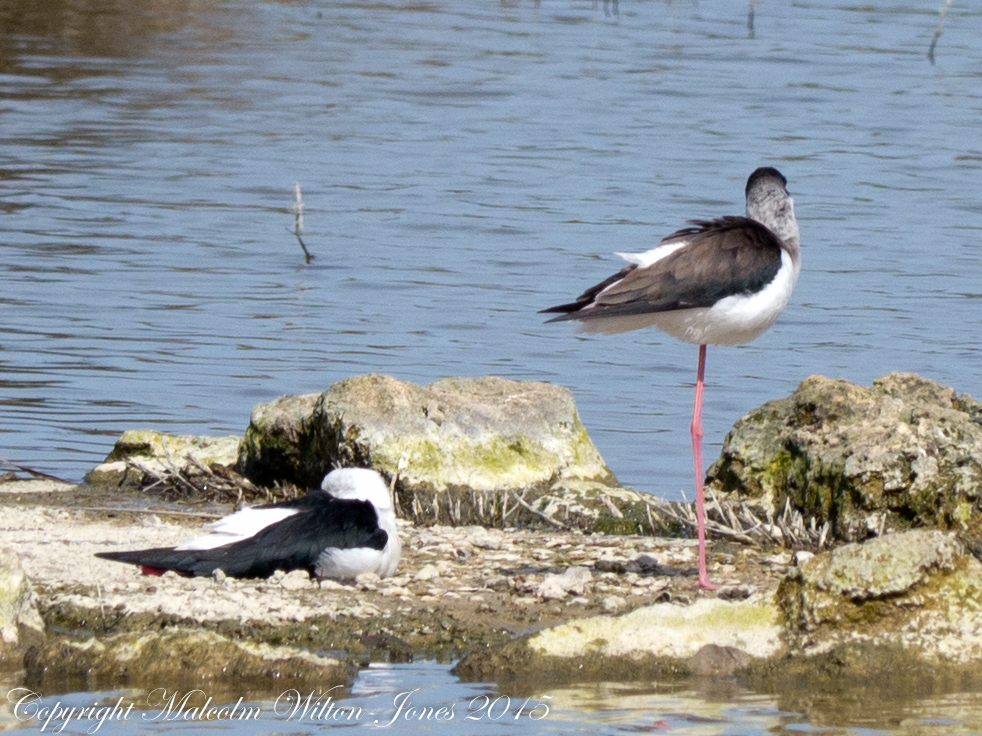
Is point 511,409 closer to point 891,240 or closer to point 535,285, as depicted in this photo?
point 535,285

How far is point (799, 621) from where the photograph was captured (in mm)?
5770

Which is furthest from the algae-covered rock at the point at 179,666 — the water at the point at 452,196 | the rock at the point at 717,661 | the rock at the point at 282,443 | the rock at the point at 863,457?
the rock at the point at 863,457

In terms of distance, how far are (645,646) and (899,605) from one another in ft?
2.69

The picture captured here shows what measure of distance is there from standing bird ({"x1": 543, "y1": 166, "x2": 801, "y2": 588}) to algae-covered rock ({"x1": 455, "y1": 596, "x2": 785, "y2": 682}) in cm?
97

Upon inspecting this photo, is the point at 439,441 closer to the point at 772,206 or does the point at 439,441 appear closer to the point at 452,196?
the point at 772,206

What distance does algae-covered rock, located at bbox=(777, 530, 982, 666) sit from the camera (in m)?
5.68

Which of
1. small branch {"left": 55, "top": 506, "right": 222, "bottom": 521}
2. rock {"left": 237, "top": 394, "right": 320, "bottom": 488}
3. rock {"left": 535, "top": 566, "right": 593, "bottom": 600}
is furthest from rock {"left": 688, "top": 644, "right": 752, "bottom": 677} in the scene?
rock {"left": 237, "top": 394, "right": 320, "bottom": 488}

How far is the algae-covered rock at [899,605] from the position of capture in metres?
5.68

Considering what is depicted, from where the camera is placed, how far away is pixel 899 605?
5715 mm

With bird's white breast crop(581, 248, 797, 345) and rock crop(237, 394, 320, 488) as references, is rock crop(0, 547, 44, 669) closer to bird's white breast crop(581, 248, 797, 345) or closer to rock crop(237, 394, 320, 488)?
rock crop(237, 394, 320, 488)

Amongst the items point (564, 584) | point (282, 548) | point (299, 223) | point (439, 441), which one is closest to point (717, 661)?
point (564, 584)

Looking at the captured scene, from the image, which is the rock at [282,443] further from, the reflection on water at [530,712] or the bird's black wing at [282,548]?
the reflection on water at [530,712]

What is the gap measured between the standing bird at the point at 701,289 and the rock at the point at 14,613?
2296 mm

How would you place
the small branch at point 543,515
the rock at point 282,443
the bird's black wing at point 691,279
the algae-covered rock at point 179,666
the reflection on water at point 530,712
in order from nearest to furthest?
the reflection on water at point 530,712
the algae-covered rock at point 179,666
the bird's black wing at point 691,279
the small branch at point 543,515
the rock at point 282,443
